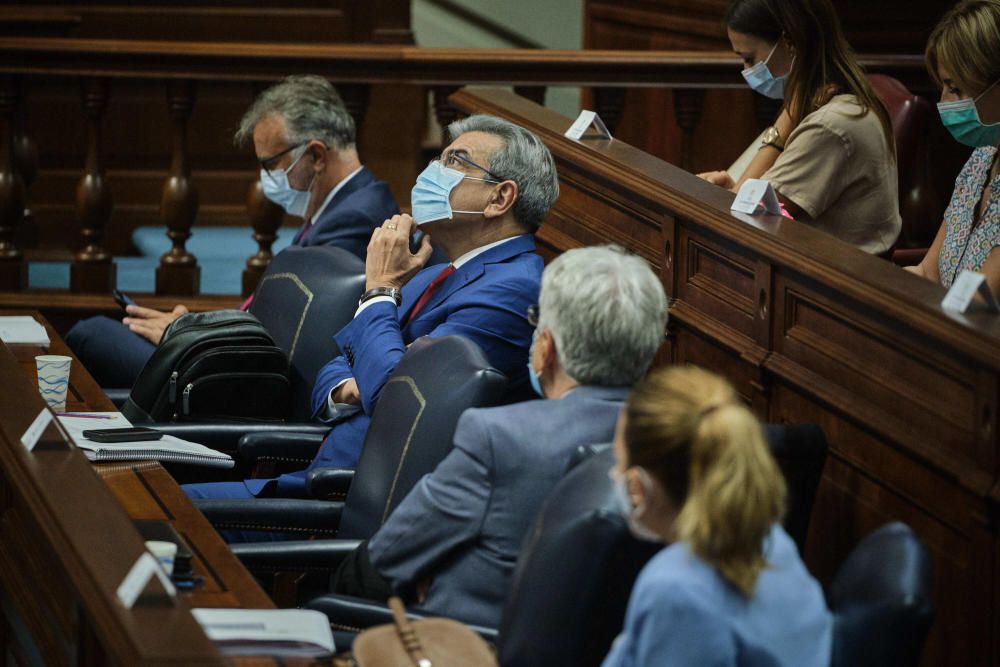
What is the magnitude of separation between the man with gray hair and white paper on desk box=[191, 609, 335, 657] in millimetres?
296

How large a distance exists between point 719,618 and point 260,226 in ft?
11.0

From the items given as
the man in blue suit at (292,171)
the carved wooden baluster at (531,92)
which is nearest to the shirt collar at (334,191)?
the man in blue suit at (292,171)

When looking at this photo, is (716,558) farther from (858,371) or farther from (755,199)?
(755,199)

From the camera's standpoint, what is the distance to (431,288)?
125 inches

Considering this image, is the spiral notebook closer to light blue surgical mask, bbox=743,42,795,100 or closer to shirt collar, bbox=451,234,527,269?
shirt collar, bbox=451,234,527,269

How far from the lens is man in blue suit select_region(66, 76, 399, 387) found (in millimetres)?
3953

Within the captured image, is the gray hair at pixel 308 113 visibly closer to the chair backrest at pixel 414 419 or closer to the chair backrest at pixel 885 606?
the chair backrest at pixel 414 419

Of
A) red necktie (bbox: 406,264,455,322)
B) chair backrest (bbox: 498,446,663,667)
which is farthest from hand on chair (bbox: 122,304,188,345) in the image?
chair backrest (bbox: 498,446,663,667)

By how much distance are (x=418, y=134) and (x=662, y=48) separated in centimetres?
105

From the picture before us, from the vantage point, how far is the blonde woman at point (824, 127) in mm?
3197

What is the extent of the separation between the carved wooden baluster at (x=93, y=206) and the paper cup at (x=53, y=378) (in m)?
1.69

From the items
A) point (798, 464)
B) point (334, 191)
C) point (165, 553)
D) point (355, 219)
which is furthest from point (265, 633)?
point (334, 191)

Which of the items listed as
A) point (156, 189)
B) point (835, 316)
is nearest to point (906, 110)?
point (835, 316)

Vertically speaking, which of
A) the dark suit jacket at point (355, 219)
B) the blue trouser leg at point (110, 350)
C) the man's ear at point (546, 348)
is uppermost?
the man's ear at point (546, 348)
